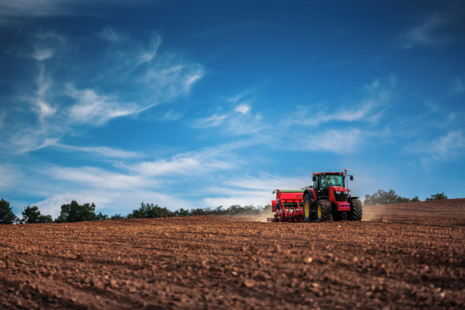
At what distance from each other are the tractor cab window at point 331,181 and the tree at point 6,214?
108 ft

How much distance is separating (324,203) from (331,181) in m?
1.83

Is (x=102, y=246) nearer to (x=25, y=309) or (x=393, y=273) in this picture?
(x=25, y=309)

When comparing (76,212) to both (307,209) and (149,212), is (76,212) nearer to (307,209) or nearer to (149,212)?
(149,212)

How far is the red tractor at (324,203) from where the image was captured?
17.0m

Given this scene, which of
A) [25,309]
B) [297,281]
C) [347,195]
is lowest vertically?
[25,309]

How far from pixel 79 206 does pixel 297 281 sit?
130ft

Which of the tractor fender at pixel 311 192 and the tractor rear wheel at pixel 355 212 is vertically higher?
the tractor fender at pixel 311 192

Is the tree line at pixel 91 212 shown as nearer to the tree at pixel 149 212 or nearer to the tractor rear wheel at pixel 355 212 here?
the tree at pixel 149 212

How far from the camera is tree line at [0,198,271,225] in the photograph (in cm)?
3353

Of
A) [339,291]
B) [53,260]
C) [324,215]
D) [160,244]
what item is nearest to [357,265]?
[339,291]

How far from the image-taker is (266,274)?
227 inches

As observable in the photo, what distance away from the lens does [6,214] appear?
3594 cm

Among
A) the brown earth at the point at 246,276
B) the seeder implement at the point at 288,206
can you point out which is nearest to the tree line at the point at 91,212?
the seeder implement at the point at 288,206

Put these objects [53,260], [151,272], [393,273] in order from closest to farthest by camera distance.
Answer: [393,273] → [151,272] → [53,260]
